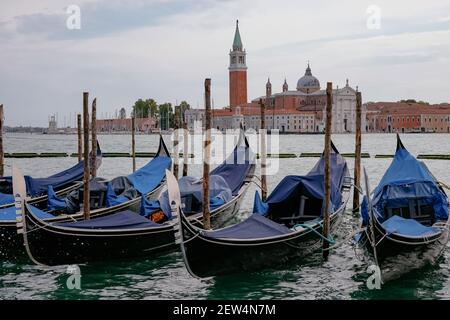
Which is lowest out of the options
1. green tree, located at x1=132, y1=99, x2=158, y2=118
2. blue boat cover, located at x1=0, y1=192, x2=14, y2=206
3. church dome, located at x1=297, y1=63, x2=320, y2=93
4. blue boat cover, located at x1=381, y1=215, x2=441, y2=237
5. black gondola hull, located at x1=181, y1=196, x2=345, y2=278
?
black gondola hull, located at x1=181, y1=196, x2=345, y2=278

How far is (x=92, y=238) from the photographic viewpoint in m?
6.04

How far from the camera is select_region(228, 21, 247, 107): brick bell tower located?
2795 inches

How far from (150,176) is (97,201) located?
6.10 feet

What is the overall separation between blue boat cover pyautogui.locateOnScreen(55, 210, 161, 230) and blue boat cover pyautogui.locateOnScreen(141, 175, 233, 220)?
68 centimetres

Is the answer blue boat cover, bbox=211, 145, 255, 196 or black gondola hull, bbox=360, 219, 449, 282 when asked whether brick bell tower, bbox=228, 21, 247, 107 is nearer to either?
blue boat cover, bbox=211, 145, 255, 196

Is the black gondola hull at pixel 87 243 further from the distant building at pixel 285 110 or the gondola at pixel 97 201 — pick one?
the distant building at pixel 285 110

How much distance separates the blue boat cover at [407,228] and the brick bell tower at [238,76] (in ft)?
212

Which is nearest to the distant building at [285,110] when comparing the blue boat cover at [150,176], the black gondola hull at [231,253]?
the blue boat cover at [150,176]

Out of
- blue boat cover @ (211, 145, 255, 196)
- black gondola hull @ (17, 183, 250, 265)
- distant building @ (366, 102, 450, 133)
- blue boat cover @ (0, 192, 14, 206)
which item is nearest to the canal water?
black gondola hull @ (17, 183, 250, 265)

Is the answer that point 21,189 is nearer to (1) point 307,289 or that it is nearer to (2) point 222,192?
(1) point 307,289

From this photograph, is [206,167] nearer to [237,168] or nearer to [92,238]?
[92,238]

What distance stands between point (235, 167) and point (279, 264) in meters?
3.82

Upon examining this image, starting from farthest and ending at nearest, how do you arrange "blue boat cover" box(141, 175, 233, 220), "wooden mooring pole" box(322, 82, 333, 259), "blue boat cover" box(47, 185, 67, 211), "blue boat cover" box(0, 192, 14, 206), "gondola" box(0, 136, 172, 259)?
"blue boat cover" box(0, 192, 14, 206) < "blue boat cover" box(47, 185, 67, 211) < "blue boat cover" box(141, 175, 233, 220) < "gondola" box(0, 136, 172, 259) < "wooden mooring pole" box(322, 82, 333, 259)
